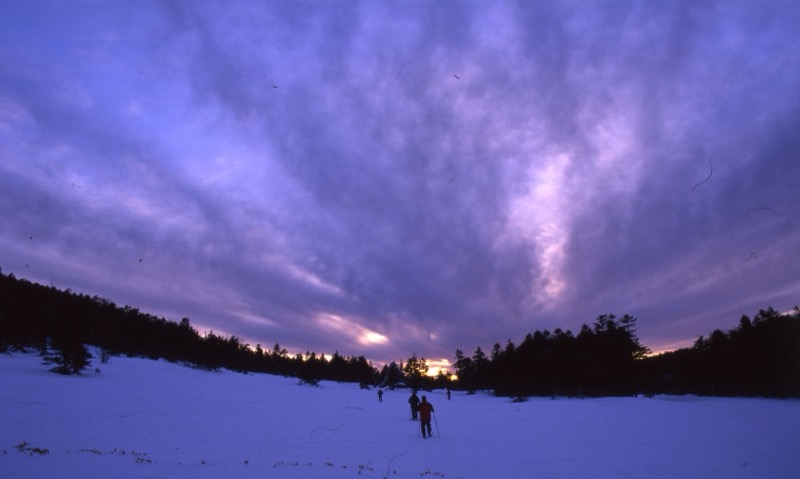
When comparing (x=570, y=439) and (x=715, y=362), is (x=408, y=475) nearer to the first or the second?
(x=570, y=439)

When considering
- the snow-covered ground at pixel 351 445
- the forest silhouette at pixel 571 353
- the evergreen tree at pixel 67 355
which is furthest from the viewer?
the forest silhouette at pixel 571 353

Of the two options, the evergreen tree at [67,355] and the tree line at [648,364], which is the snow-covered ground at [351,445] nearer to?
the evergreen tree at [67,355]

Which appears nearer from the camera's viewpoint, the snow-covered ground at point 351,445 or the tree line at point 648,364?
the snow-covered ground at point 351,445

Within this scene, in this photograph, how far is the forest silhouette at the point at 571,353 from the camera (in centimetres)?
5266

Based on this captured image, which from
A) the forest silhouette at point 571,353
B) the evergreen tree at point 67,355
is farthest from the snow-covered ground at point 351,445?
the forest silhouette at point 571,353

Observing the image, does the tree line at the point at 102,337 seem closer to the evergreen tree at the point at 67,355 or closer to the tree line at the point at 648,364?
the evergreen tree at the point at 67,355

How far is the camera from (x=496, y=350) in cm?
10212

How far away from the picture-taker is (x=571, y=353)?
6931 cm

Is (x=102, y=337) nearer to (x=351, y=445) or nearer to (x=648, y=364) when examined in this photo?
(x=351, y=445)

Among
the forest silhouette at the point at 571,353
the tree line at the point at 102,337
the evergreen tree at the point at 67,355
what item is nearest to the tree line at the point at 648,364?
the forest silhouette at the point at 571,353

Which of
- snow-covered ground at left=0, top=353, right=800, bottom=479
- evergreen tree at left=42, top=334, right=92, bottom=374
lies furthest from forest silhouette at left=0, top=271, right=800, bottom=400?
snow-covered ground at left=0, top=353, right=800, bottom=479

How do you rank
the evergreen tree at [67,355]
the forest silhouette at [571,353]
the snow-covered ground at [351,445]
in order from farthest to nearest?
the forest silhouette at [571,353] < the evergreen tree at [67,355] < the snow-covered ground at [351,445]

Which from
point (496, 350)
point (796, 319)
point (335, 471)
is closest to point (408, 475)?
point (335, 471)

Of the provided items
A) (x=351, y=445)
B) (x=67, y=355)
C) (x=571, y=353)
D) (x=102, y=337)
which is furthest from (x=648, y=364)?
(x=102, y=337)
